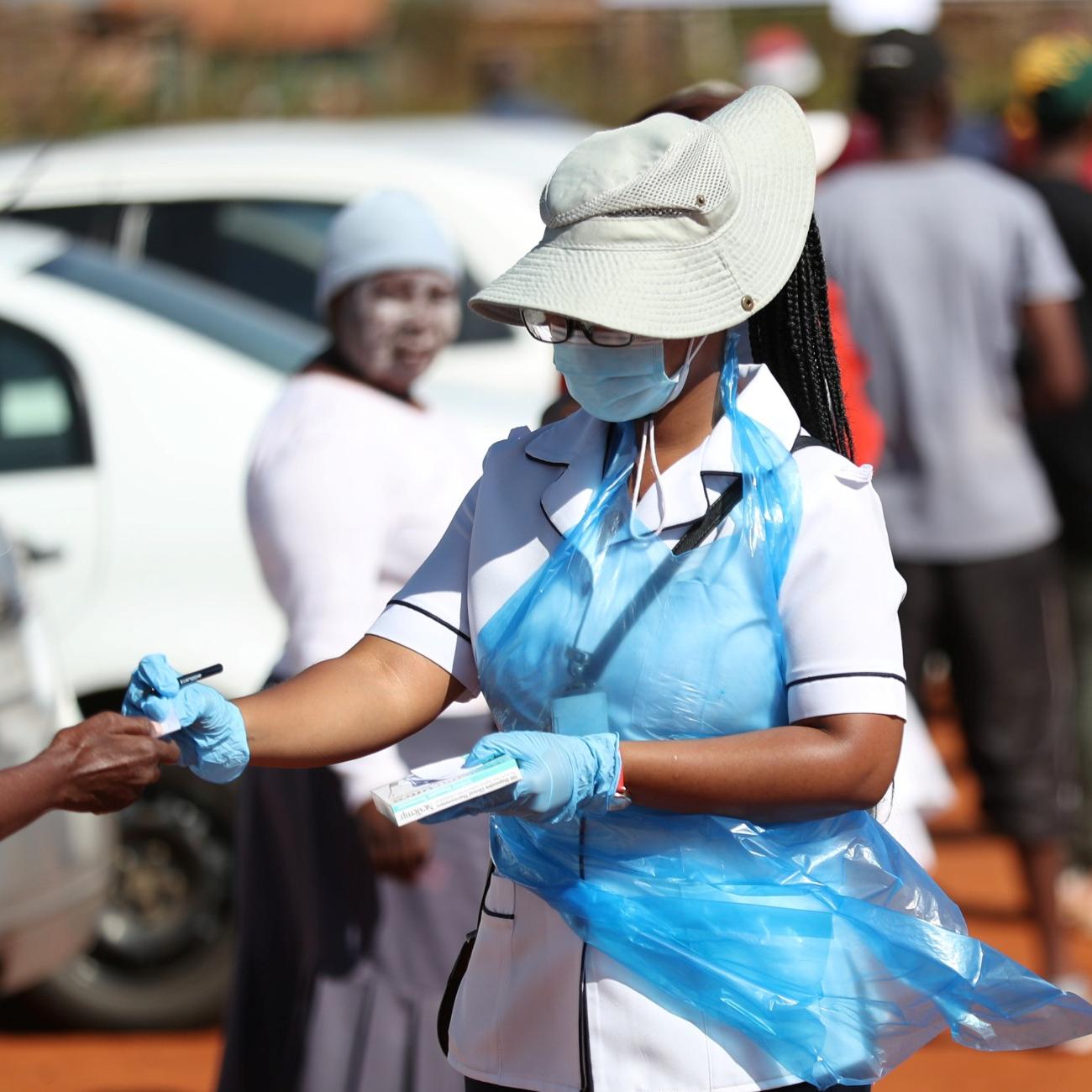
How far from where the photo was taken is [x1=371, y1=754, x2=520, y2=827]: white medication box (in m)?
1.81

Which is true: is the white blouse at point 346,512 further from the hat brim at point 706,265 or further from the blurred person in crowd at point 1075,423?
the blurred person in crowd at point 1075,423

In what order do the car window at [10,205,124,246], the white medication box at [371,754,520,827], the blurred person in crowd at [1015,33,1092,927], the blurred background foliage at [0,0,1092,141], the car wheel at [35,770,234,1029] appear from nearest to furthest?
the white medication box at [371,754,520,827], the car wheel at [35,770,234,1029], the blurred person in crowd at [1015,33,1092,927], the car window at [10,205,124,246], the blurred background foliage at [0,0,1092,141]

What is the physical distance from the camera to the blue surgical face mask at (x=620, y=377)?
202cm

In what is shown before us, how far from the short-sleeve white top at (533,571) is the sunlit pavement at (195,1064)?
234cm

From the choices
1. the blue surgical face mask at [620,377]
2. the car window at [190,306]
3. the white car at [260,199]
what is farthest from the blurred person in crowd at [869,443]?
the white car at [260,199]

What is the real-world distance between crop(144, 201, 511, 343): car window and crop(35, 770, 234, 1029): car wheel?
7.48 ft

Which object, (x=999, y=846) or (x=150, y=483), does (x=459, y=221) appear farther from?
(x=999, y=846)

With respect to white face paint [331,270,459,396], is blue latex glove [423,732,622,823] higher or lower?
lower

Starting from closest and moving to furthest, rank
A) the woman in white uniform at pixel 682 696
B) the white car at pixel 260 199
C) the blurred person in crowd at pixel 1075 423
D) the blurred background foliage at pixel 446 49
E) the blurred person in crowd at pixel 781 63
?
1. the woman in white uniform at pixel 682 696
2. the blurred person in crowd at pixel 1075 423
3. the white car at pixel 260 199
4. the blurred person in crowd at pixel 781 63
5. the blurred background foliage at pixel 446 49

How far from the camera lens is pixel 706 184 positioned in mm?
1990

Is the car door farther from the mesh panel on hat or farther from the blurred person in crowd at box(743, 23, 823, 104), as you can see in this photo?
the blurred person in crowd at box(743, 23, 823, 104)

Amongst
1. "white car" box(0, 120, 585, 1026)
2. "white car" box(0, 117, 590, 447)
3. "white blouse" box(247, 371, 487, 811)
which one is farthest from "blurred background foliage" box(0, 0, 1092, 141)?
"white blouse" box(247, 371, 487, 811)

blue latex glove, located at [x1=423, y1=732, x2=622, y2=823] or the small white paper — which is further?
the small white paper

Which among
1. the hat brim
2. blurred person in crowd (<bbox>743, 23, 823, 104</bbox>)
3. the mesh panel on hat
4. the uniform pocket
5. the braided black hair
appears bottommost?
the uniform pocket
